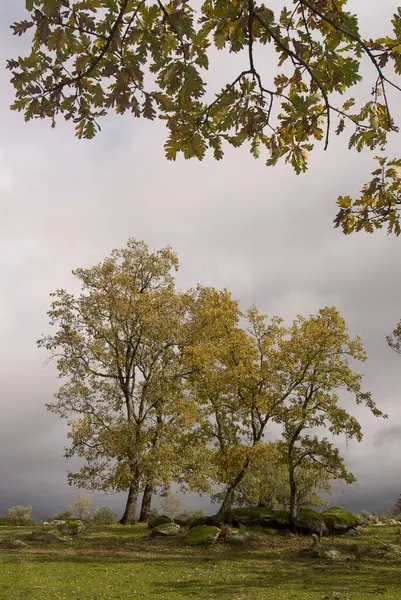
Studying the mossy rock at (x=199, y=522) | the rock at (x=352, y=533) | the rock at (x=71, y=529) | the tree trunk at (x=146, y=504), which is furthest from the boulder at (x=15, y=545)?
the rock at (x=352, y=533)

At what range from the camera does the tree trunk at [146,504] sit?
3438cm

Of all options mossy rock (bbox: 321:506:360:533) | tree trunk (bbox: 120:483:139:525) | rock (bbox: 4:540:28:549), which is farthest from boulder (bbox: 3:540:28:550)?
mossy rock (bbox: 321:506:360:533)

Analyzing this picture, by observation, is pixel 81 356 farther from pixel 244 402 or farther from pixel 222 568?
pixel 222 568

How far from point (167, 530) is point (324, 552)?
941 centimetres

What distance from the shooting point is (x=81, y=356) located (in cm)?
3067

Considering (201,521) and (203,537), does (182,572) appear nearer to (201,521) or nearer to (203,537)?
(203,537)

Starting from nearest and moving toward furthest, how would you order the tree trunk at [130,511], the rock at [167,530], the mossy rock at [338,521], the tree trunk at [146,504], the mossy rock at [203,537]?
the mossy rock at [203,537] < the rock at [167,530] < the mossy rock at [338,521] < the tree trunk at [130,511] < the tree trunk at [146,504]

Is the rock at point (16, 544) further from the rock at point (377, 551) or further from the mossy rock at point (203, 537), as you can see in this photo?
the rock at point (377, 551)

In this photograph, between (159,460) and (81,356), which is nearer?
(159,460)

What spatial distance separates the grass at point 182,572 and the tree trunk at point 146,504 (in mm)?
10542

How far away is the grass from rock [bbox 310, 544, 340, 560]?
1.12ft

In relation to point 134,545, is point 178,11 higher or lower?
higher

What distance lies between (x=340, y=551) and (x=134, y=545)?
10.0 meters

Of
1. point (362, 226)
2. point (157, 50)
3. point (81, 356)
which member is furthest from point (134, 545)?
point (157, 50)
